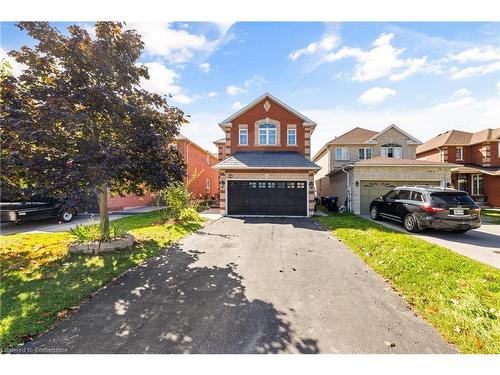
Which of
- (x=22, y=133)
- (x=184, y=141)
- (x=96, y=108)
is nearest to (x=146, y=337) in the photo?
(x=22, y=133)

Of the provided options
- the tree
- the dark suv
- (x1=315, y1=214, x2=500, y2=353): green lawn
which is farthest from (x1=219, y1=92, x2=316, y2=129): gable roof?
(x1=315, y1=214, x2=500, y2=353): green lawn

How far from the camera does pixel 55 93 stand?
17.5 ft

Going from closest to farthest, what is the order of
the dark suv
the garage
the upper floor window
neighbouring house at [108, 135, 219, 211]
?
the dark suv
the garage
neighbouring house at [108, 135, 219, 211]
the upper floor window

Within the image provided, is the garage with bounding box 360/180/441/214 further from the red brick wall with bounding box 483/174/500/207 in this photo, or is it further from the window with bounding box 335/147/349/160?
the red brick wall with bounding box 483/174/500/207

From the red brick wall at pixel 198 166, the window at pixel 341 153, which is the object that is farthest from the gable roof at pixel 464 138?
the red brick wall at pixel 198 166

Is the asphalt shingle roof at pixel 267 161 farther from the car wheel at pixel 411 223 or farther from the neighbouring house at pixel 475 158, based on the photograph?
the neighbouring house at pixel 475 158

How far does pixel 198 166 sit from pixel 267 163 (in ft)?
42.1

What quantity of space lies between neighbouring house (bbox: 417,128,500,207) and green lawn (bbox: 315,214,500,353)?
17716 millimetres

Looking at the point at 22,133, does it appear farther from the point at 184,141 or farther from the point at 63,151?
the point at 184,141

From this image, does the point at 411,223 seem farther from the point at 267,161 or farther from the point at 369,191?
the point at 267,161

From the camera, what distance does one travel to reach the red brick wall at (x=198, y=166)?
22236mm

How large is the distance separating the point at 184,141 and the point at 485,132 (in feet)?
101

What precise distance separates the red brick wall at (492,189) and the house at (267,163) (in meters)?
17.7

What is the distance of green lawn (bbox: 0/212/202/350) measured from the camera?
11.1ft
